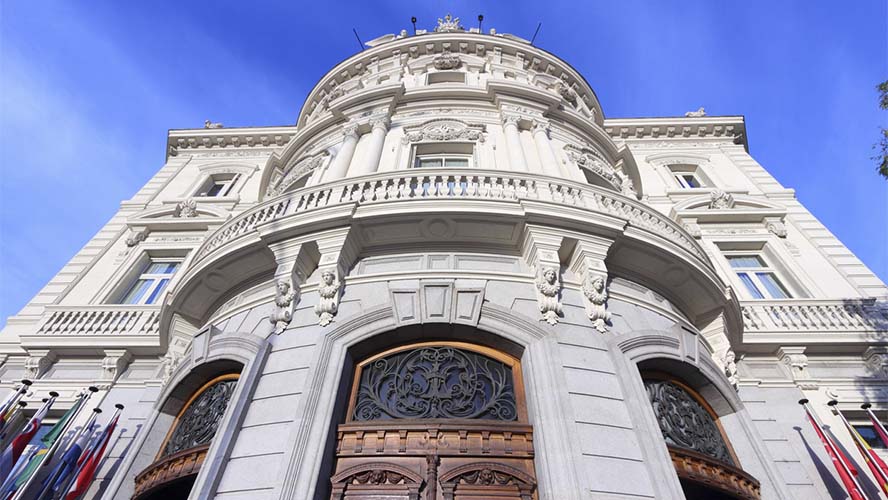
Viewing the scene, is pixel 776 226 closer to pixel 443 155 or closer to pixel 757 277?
pixel 757 277

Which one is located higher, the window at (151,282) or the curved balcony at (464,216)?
the window at (151,282)

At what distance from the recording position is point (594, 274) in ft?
27.2

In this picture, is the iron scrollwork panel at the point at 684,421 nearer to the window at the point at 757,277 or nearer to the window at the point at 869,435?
the window at the point at 869,435

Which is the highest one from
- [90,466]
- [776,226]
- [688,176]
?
[688,176]

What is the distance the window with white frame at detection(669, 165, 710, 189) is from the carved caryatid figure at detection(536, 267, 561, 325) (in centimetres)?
1505

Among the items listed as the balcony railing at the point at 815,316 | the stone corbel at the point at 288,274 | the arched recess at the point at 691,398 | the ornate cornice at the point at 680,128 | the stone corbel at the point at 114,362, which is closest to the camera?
the arched recess at the point at 691,398

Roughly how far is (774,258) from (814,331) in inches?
170

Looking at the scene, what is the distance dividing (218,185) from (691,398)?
20.5 metres

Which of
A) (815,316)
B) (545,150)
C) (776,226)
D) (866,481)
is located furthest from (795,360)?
(545,150)

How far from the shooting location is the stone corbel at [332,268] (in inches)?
312

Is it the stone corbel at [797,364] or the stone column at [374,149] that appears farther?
the stone corbel at [797,364]

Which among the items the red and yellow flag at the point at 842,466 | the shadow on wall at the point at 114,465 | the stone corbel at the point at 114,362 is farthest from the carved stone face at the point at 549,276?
the stone corbel at the point at 114,362

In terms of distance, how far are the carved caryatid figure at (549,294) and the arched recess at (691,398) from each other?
100 cm

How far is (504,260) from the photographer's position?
8859mm
